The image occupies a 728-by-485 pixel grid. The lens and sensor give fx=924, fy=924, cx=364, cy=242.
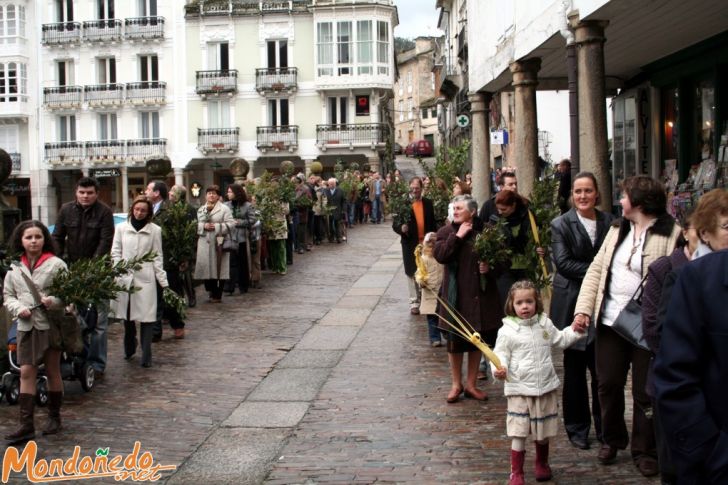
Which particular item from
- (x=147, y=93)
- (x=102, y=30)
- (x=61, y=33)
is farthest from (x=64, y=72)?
(x=147, y=93)

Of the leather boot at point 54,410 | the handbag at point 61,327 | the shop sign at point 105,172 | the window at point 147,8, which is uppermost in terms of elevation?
the window at point 147,8

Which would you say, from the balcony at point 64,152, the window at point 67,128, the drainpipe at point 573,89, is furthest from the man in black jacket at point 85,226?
the window at point 67,128

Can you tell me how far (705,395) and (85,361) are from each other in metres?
6.86

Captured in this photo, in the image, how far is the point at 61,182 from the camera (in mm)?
58438

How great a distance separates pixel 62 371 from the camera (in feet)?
28.4

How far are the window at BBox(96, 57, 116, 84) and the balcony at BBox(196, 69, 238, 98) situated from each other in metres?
6.12

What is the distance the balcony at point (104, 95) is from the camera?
55.0 meters

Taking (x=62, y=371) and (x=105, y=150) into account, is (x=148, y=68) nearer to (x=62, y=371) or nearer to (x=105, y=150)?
(x=105, y=150)

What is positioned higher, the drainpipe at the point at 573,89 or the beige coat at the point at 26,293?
the drainpipe at the point at 573,89

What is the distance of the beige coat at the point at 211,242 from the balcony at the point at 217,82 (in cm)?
3933

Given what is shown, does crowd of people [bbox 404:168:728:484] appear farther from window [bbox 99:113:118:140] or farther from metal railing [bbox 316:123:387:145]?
window [bbox 99:113:118:140]

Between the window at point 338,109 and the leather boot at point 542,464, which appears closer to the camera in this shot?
the leather boot at point 542,464

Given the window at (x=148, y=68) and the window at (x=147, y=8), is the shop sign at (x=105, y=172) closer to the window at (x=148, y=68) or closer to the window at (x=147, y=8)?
the window at (x=148, y=68)

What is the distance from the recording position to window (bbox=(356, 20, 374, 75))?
174ft
